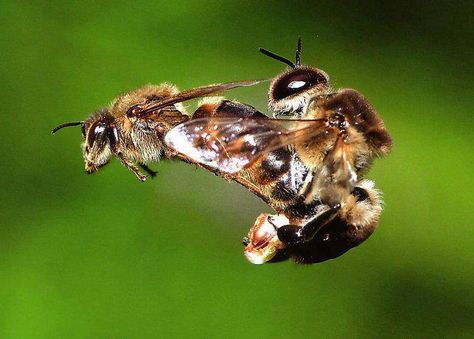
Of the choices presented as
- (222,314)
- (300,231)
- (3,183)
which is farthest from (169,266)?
(300,231)

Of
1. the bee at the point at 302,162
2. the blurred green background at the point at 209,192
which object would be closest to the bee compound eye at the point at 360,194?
the bee at the point at 302,162

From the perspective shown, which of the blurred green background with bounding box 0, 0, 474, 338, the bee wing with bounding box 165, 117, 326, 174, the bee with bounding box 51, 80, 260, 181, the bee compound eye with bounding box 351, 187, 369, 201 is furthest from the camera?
the blurred green background with bounding box 0, 0, 474, 338

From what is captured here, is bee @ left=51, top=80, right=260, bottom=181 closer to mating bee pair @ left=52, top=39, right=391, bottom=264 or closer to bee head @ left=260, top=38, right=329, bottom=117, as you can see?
mating bee pair @ left=52, top=39, right=391, bottom=264

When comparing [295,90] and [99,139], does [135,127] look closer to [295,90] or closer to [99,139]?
[99,139]

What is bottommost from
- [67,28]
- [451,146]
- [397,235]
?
[397,235]

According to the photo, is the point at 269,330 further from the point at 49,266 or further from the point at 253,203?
the point at 49,266

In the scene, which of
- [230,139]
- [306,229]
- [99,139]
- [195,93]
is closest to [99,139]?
[99,139]

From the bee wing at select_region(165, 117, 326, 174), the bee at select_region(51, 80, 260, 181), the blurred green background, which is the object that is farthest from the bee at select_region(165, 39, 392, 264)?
the blurred green background
